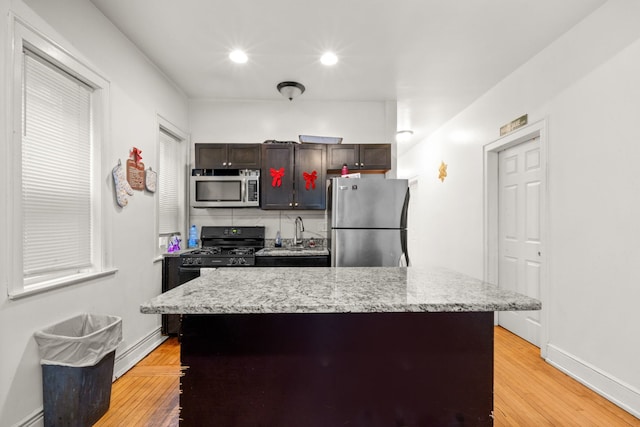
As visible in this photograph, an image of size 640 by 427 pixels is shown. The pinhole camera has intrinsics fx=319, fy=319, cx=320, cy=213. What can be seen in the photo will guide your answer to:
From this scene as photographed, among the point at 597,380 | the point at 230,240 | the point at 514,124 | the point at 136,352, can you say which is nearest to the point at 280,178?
the point at 230,240

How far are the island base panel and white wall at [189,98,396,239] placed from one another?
259 centimetres

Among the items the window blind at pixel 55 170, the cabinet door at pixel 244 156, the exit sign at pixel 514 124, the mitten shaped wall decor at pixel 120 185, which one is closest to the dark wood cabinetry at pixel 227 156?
the cabinet door at pixel 244 156

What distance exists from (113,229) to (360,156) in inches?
98.7

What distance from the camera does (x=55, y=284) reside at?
1862 mm

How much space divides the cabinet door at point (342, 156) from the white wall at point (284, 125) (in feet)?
0.94

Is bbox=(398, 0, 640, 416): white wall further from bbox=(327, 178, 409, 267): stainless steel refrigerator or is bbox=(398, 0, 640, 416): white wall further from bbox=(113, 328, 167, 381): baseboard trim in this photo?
bbox=(113, 328, 167, 381): baseboard trim

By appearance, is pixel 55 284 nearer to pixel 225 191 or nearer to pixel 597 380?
pixel 225 191

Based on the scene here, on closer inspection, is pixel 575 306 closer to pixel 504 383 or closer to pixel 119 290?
pixel 504 383

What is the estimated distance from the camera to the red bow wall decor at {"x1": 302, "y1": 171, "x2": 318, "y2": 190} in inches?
142

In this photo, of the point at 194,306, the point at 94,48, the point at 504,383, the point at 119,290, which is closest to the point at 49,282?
the point at 119,290

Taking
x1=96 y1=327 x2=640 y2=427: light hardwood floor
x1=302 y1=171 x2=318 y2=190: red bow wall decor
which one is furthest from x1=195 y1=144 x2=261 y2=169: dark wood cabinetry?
x1=96 y1=327 x2=640 y2=427: light hardwood floor

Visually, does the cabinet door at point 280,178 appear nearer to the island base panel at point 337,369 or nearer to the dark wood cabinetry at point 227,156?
the dark wood cabinetry at point 227,156

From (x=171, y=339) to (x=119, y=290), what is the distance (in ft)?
3.23

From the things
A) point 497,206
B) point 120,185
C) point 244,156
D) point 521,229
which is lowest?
point 521,229
